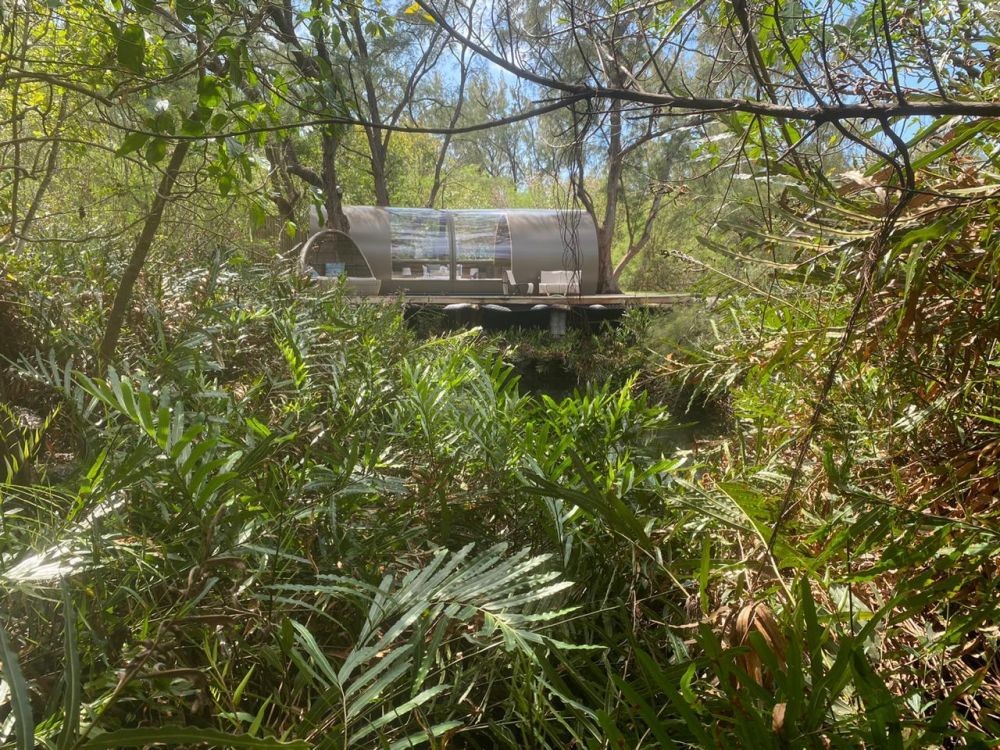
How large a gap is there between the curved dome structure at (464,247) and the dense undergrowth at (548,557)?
8.68 meters

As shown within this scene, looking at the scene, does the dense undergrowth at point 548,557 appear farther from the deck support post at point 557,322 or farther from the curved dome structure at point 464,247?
the curved dome structure at point 464,247

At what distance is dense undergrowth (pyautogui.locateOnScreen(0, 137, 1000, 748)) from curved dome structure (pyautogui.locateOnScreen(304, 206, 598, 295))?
8676 millimetres

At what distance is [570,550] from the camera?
0.79 metres

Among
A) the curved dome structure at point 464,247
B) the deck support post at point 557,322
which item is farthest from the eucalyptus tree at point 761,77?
the curved dome structure at point 464,247

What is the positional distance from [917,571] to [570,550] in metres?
0.38

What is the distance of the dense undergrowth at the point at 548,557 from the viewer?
501 mm

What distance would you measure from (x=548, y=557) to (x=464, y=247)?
9.66 meters

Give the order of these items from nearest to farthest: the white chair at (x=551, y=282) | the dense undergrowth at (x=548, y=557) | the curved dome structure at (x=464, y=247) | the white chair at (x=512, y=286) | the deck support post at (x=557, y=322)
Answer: the dense undergrowth at (x=548, y=557), the deck support post at (x=557, y=322), the curved dome structure at (x=464, y=247), the white chair at (x=512, y=286), the white chair at (x=551, y=282)

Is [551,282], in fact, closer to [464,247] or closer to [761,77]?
[464,247]

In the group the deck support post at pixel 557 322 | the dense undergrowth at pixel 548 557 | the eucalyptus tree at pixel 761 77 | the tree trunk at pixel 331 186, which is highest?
the tree trunk at pixel 331 186

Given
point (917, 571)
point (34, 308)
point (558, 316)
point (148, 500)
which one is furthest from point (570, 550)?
point (558, 316)

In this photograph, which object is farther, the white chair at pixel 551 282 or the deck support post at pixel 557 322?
the white chair at pixel 551 282

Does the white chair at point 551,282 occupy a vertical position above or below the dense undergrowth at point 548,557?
below

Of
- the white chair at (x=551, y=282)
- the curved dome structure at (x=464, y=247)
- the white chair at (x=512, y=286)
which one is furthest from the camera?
the white chair at (x=551, y=282)
